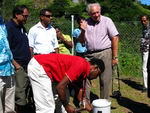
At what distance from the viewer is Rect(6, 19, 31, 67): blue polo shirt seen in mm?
5688

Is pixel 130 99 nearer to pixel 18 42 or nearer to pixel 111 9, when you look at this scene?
pixel 18 42

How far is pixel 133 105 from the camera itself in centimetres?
733

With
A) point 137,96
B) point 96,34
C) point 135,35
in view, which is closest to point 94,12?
point 96,34

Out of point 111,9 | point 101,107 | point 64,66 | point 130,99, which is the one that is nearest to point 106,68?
point 101,107

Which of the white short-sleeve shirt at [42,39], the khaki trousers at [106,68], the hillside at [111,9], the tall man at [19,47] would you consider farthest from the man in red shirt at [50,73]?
the hillside at [111,9]

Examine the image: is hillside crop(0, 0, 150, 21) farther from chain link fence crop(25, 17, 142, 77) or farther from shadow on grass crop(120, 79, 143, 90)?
shadow on grass crop(120, 79, 143, 90)

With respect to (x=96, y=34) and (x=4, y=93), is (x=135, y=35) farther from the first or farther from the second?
(x=4, y=93)

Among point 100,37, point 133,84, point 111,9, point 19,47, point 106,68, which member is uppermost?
point 111,9

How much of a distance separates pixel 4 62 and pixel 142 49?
410 centimetres

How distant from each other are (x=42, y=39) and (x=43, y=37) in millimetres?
42

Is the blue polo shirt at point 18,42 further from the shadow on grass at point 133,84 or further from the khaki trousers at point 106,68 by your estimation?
the shadow on grass at point 133,84

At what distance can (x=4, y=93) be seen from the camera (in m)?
4.88

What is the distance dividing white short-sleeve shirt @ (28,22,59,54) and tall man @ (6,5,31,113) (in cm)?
64

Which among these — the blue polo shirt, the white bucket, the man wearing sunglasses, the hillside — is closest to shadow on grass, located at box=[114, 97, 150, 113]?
the man wearing sunglasses
